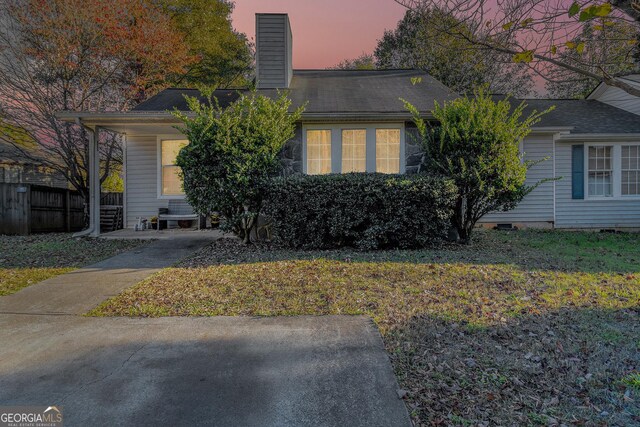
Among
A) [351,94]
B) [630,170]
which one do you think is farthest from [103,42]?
[630,170]

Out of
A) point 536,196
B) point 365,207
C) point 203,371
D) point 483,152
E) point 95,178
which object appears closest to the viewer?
point 203,371

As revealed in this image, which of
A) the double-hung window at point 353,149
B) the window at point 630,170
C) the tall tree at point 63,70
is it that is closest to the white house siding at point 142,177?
the tall tree at point 63,70

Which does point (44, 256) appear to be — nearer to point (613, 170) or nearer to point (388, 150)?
point (388, 150)

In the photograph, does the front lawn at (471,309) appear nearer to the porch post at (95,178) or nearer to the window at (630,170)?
the porch post at (95,178)

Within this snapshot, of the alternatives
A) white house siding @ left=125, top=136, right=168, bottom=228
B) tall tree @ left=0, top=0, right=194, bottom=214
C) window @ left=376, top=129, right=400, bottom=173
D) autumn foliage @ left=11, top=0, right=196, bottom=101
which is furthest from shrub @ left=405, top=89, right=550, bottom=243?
autumn foliage @ left=11, top=0, right=196, bottom=101

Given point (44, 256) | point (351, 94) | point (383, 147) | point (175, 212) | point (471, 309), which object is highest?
point (351, 94)

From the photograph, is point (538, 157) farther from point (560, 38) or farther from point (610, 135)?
point (560, 38)

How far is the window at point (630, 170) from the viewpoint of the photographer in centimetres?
1122

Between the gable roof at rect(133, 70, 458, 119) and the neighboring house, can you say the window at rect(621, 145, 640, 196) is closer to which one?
the gable roof at rect(133, 70, 458, 119)

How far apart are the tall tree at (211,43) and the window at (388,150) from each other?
11463 mm

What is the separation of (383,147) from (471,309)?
20.1 feet

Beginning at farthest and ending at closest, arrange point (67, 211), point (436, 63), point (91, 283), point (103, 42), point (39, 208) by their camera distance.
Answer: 1. point (436, 63)
2. point (67, 211)
3. point (103, 42)
4. point (39, 208)
5. point (91, 283)

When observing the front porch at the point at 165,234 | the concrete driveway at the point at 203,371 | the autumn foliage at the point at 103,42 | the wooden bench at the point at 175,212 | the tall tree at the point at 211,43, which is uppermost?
the tall tree at the point at 211,43

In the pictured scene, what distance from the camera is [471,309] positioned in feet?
13.4
